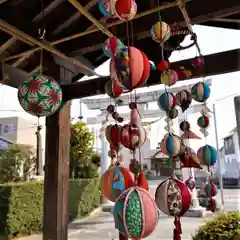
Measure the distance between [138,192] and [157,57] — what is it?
1.98 m

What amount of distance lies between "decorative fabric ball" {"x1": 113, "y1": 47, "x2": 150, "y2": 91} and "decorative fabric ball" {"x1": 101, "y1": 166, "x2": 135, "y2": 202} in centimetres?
44

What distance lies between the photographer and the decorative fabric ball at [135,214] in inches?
35.3

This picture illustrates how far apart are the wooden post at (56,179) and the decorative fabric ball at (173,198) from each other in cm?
137

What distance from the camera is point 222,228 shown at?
2.21 metres

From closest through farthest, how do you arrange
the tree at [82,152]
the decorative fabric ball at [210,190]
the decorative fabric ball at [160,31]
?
the decorative fabric ball at [160,31]
the decorative fabric ball at [210,190]
the tree at [82,152]

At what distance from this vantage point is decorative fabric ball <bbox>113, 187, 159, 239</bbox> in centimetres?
90

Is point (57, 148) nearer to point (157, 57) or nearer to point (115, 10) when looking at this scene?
point (157, 57)

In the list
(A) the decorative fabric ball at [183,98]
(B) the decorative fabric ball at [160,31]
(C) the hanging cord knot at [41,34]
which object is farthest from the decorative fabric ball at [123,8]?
(C) the hanging cord knot at [41,34]

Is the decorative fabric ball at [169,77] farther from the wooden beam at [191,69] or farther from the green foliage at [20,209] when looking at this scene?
the green foliage at [20,209]

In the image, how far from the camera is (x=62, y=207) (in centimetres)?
233

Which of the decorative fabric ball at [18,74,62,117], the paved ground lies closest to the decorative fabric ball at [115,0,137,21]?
the decorative fabric ball at [18,74,62,117]

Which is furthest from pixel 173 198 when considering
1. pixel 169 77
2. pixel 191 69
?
pixel 191 69

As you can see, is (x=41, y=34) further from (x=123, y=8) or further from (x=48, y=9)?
(x=123, y=8)

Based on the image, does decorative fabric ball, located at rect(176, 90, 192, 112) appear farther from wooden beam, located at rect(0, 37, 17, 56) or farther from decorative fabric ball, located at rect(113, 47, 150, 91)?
wooden beam, located at rect(0, 37, 17, 56)
